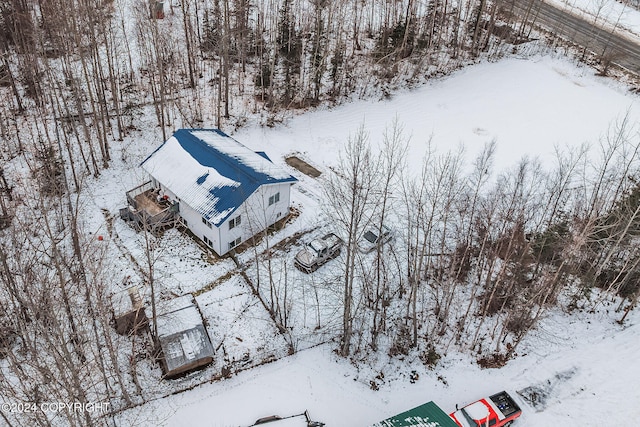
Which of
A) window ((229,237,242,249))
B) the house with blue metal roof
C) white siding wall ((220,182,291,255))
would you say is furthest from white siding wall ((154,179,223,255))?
window ((229,237,242,249))

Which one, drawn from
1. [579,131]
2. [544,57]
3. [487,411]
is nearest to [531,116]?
[579,131]

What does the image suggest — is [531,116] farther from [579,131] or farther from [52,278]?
[52,278]

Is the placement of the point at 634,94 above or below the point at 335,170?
above

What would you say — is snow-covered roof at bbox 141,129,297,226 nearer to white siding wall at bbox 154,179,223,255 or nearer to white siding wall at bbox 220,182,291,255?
white siding wall at bbox 220,182,291,255

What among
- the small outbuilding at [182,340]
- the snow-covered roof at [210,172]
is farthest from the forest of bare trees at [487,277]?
the small outbuilding at [182,340]

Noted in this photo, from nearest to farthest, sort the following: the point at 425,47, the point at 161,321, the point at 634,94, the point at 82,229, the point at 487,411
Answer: the point at 487,411 < the point at 161,321 < the point at 82,229 < the point at 634,94 < the point at 425,47

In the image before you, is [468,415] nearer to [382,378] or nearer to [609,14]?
[382,378]
